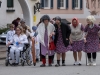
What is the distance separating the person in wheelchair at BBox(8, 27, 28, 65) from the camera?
20578 millimetres

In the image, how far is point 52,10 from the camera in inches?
2336

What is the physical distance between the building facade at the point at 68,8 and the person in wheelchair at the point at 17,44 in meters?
38.2

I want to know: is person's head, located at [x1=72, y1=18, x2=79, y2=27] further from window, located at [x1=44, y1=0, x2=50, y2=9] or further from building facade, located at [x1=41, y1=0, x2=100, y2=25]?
window, located at [x1=44, y1=0, x2=50, y2=9]

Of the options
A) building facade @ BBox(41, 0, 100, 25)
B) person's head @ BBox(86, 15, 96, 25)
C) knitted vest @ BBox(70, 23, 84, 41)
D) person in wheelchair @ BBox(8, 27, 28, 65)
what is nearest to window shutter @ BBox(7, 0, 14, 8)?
building facade @ BBox(41, 0, 100, 25)

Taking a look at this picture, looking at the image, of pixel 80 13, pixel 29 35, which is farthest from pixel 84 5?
pixel 29 35

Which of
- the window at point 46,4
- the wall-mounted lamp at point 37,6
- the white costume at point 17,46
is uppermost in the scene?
the wall-mounted lamp at point 37,6

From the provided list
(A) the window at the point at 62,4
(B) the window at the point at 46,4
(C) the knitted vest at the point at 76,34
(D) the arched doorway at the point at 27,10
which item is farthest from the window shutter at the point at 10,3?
(C) the knitted vest at the point at 76,34

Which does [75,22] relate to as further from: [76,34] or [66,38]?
[66,38]

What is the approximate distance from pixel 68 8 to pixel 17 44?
3934cm

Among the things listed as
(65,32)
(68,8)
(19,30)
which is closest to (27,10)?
(19,30)

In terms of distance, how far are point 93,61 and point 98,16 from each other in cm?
4182

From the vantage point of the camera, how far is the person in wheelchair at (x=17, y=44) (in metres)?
20.6

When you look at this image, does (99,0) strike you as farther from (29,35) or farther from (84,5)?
(29,35)

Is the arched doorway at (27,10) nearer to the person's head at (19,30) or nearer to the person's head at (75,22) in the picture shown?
the person's head at (19,30)
